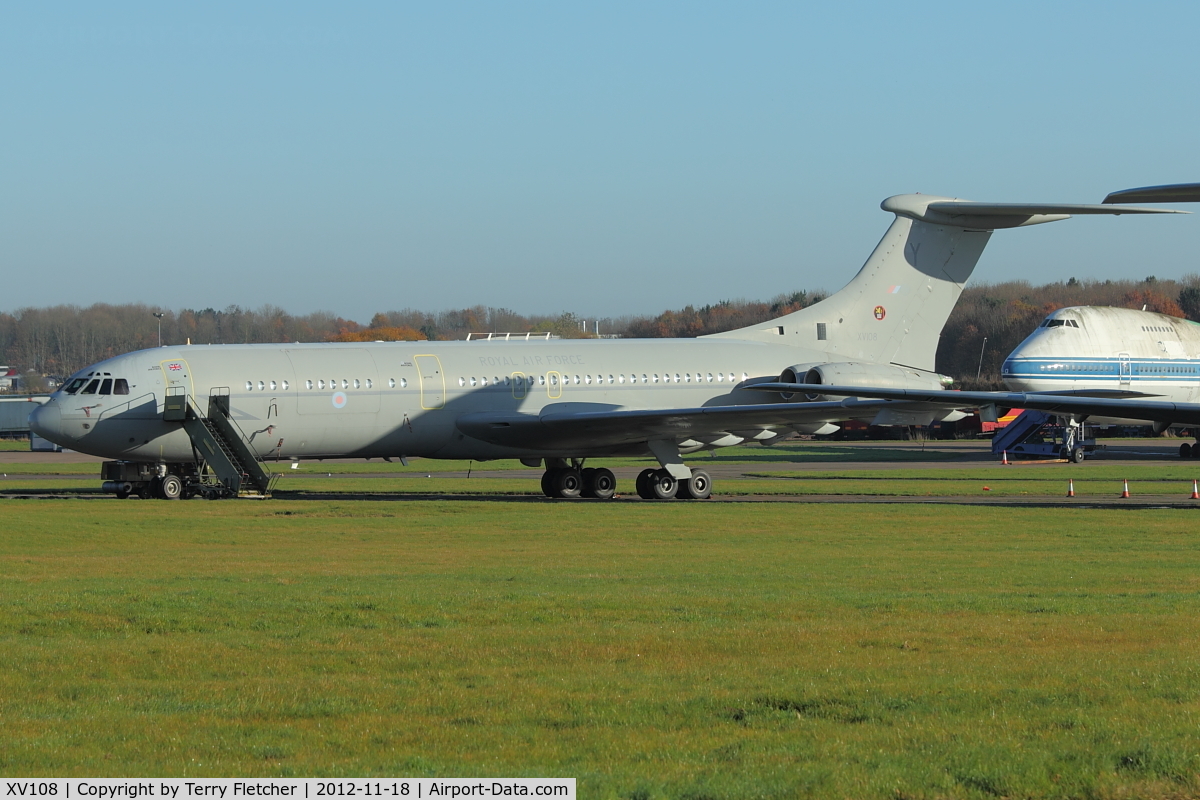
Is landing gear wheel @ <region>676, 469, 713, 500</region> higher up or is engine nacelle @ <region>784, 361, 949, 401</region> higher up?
engine nacelle @ <region>784, 361, 949, 401</region>

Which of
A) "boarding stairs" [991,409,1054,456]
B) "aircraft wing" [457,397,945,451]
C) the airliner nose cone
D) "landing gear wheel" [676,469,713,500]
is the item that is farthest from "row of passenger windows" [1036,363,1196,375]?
the airliner nose cone

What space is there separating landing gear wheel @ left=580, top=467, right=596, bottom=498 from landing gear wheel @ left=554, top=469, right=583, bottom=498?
0.28ft

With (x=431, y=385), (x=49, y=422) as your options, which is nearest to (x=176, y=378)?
(x=49, y=422)

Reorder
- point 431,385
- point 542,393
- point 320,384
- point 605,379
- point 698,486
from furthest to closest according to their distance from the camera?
1. point 605,379
2. point 542,393
3. point 698,486
4. point 431,385
5. point 320,384

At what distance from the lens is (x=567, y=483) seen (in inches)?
1427

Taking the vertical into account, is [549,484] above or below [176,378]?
below

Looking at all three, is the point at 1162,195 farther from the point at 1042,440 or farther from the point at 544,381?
the point at 1042,440

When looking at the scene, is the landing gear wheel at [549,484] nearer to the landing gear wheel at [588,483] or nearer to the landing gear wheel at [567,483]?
the landing gear wheel at [567,483]

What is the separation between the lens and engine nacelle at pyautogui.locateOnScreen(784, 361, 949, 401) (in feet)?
119

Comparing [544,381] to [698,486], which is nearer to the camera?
[698,486]

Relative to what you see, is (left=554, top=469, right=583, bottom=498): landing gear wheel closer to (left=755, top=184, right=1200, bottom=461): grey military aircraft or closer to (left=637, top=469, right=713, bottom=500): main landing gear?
(left=637, top=469, right=713, bottom=500): main landing gear

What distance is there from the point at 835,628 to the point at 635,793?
572 cm

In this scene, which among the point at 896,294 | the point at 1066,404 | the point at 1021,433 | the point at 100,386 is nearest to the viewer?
the point at 1066,404

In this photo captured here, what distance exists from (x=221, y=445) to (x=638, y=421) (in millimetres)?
10196
